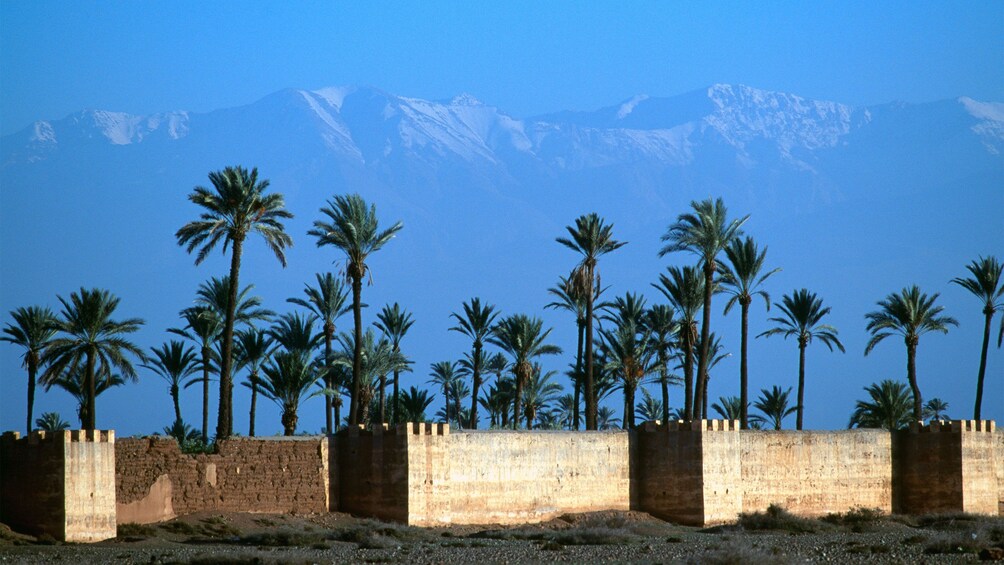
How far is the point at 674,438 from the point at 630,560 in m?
14.1

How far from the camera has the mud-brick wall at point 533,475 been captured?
4000cm

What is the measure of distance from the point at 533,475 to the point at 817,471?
9.19 metres

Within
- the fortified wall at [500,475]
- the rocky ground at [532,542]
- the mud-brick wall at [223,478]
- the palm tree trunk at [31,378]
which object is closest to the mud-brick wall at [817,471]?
the fortified wall at [500,475]

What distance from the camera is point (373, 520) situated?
38.3 m

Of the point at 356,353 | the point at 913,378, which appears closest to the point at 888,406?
the point at 913,378

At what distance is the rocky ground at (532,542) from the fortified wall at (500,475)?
70 centimetres

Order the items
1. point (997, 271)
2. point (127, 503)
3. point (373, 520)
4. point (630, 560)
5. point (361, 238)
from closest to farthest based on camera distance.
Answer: point (630, 560) → point (127, 503) → point (373, 520) → point (361, 238) → point (997, 271)

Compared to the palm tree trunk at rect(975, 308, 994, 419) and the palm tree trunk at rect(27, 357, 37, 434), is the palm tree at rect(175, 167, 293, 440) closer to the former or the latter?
the palm tree trunk at rect(27, 357, 37, 434)

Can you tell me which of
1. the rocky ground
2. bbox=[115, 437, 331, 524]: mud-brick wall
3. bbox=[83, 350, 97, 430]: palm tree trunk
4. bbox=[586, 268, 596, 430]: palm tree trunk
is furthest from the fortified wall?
bbox=[83, 350, 97, 430]: palm tree trunk

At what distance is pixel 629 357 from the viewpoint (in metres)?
56.7

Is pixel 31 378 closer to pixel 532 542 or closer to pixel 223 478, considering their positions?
pixel 223 478

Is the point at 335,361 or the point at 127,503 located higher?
the point at 335,361

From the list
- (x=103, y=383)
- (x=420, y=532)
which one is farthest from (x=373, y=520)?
(x=103, y=383)

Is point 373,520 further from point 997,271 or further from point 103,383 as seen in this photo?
point 997,271
